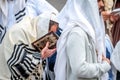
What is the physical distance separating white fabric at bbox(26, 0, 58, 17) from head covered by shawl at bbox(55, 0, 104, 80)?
121cm

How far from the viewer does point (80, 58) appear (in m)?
3.71

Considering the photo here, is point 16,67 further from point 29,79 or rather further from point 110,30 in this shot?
point 110,30

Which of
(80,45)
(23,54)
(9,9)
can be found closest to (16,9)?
(9,9)

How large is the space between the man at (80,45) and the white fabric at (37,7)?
1.16m

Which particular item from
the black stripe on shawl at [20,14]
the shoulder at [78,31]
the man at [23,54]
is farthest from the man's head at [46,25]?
the black stripe on shawl at [20,14]

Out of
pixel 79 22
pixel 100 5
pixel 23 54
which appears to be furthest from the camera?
pixel 23 54

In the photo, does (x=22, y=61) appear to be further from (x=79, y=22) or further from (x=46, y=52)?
(x=79, y=22)

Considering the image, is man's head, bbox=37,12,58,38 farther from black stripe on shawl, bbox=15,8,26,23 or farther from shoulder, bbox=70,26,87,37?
black stripe on shawl, bbox=15,8,26,23

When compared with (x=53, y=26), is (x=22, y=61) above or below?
below

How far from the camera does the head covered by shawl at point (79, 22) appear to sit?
3867 millimetres

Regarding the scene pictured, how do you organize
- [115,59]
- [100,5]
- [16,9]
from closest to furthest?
[100,5] → [115,59] → [16,9]

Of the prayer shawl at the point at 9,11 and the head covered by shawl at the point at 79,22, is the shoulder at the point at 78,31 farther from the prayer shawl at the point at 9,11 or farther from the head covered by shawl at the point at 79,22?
the prayer shawl at the point at 9,11

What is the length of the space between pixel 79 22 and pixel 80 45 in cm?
26

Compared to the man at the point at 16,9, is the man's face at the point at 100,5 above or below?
below
